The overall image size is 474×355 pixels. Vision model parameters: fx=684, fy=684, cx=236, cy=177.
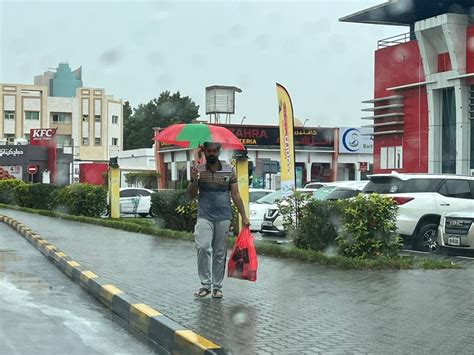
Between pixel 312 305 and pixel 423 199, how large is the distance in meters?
7.19

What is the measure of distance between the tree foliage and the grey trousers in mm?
90810

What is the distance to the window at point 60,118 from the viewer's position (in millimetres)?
87500

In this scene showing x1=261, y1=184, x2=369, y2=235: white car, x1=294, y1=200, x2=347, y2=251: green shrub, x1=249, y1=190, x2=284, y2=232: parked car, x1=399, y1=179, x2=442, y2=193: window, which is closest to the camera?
x1=294, y1=200, x2=347, y2=251: green shrub

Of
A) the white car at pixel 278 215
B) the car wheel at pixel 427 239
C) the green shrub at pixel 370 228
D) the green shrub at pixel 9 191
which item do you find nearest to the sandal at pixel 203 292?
the green shrub at pixel 370 228

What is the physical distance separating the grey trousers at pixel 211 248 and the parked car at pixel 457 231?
20.8 ft

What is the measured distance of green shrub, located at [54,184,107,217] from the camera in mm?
25172

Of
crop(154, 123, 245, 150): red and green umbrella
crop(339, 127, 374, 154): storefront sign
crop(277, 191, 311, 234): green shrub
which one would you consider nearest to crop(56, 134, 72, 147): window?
crop(339, 127, 374, 154): storefront sign

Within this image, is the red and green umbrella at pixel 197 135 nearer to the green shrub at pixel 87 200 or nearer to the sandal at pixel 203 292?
the sandal at pixel 203 292

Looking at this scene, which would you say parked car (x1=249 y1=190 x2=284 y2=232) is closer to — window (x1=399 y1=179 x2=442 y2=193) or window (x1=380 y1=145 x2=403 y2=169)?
window (x1=399 y1=179 x2=442 y2=193)

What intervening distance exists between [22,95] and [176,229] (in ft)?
239

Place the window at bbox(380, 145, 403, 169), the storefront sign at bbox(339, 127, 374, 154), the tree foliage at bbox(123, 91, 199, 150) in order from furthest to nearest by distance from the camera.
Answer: the tree foliage at bbox(123, 91, 199, 150) < the storefront sign at bbox(339, 127, 374, 154) < the window at bbox(380, 145, 403, 169)

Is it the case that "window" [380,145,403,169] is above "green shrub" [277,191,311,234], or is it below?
above

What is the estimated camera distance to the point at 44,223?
2197 centimetres

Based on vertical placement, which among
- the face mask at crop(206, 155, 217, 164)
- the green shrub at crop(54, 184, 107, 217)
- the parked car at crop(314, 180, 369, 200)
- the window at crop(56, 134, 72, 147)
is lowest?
the green shrub at crop(54, 184, 107, 217)
